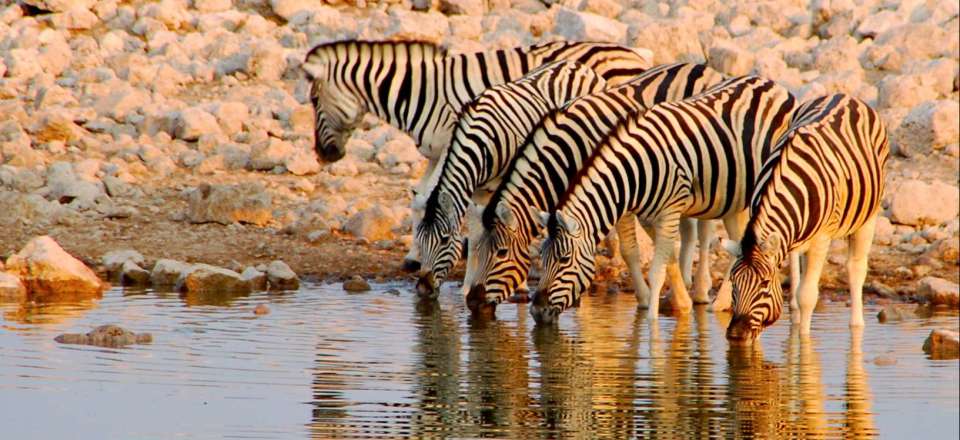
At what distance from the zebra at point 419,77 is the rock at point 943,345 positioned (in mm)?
4927

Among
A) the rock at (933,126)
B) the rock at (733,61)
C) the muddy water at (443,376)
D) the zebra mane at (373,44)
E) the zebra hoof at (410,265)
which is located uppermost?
the rock at (733,61)

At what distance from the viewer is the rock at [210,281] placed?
13.9m

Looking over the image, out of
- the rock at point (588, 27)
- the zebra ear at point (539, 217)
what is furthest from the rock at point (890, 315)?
the rock at point (588, 27)

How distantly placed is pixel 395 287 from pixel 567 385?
4837mm

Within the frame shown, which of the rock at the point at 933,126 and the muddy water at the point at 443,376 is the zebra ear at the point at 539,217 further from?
the rock at the point at 933,126

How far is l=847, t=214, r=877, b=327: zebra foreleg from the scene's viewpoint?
12.2m

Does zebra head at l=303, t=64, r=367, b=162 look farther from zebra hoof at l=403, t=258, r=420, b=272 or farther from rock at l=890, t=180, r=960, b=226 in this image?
rock at l=890, t=180, r=960, b=226

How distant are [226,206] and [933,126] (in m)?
6.87

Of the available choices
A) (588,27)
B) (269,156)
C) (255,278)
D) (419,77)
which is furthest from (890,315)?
(588,27)

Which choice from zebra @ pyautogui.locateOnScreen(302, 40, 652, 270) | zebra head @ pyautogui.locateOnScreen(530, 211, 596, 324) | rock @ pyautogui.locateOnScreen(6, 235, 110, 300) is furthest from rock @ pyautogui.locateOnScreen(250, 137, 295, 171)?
zebra head @ pyautogui.locateOnScreen(530, 211, 596, 324)

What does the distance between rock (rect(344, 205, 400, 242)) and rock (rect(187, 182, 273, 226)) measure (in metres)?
0.82

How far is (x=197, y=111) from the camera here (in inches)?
773

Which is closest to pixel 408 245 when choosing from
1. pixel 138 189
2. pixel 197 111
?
pixel 138 189

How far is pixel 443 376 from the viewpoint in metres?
10.0
